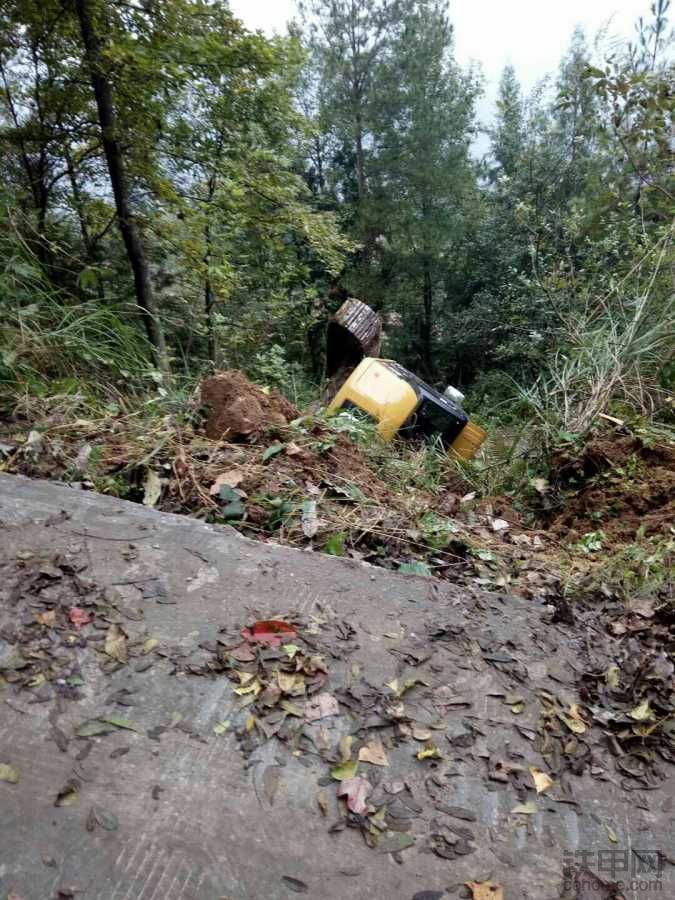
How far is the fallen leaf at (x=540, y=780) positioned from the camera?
51.8 inches

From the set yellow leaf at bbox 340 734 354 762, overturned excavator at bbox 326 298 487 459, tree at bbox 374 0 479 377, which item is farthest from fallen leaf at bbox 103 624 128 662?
tree at bbox 374 0 479 377

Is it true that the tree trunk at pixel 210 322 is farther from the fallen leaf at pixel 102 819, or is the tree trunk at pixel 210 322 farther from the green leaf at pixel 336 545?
the fallen leaf at pixel 102 819

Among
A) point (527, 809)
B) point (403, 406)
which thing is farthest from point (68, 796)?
point (403, 406)

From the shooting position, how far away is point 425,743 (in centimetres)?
A: 138

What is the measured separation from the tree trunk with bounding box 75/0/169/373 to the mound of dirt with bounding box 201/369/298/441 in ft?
4.10

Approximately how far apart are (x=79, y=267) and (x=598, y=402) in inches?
183

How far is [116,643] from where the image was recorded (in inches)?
58.2

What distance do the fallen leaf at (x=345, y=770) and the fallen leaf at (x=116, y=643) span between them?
597 mm

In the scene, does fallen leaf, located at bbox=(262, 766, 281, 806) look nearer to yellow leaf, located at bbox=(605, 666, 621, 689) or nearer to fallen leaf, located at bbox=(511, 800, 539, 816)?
fallen leaf, located at bbox=(511, 800, 539, 816)

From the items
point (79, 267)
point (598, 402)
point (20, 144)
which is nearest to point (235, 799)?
point (598, 402)

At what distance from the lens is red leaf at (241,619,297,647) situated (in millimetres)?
1575

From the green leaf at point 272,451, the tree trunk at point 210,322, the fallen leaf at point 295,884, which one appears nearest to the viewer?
the fallen leaf at point 295,884

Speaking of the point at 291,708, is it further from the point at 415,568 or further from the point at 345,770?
the point at 415,568

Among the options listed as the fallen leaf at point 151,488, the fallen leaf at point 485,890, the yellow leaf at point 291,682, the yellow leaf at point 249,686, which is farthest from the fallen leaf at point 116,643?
the fallen leaf at point 485,890
